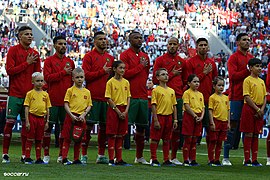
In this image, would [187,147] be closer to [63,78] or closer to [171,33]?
[63,78]

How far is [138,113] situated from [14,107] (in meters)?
2.07

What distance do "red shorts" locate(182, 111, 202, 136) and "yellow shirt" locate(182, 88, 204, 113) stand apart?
0.11 metres

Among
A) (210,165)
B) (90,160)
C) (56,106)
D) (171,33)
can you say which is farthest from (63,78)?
(171,33)

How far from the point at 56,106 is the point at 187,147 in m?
2.28

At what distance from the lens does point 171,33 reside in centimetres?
4516

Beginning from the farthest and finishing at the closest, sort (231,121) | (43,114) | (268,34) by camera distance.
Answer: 1. (268,34)
2. (231,121)
3. (43,114)

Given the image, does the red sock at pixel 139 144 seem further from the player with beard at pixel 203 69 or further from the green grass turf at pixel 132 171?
the player with beard at pixel 203 69

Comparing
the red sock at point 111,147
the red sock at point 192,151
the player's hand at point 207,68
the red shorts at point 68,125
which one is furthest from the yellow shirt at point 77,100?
the player's hand at point 207,68

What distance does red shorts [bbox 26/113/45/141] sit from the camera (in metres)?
14.6

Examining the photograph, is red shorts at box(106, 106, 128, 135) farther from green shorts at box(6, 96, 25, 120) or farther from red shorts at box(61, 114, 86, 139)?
green shorts at box(6, 96, 25, 120)

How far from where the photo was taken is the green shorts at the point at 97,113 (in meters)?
15.0

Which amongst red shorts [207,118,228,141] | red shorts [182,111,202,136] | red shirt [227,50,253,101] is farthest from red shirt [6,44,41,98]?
red shirt [227,50,253,101]

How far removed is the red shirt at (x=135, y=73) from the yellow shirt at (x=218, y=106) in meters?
1.14

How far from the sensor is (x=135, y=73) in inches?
595
